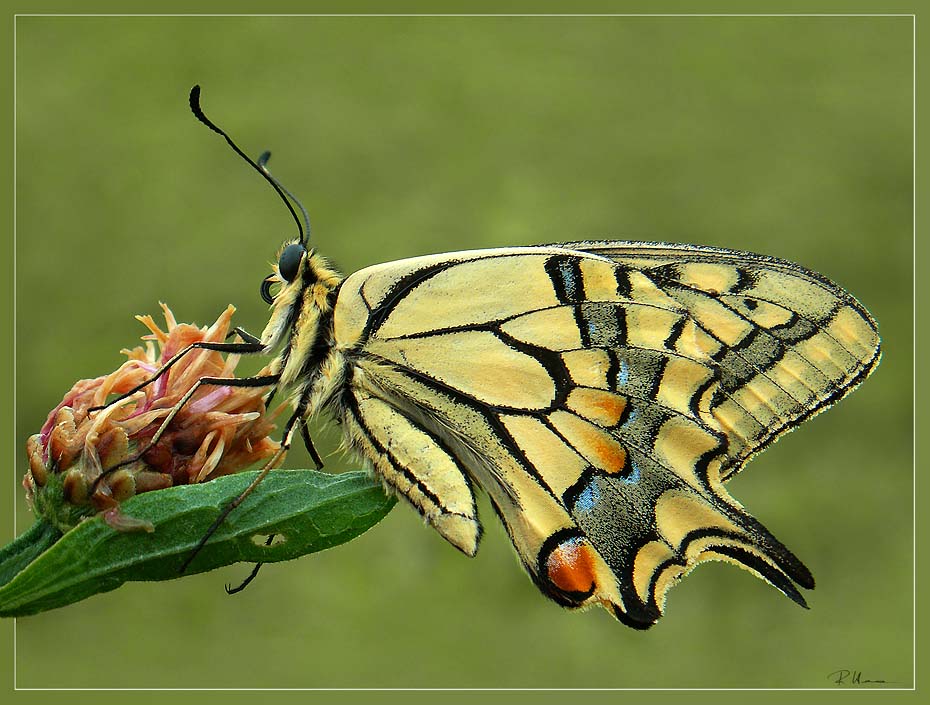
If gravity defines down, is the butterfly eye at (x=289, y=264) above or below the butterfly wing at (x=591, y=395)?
above

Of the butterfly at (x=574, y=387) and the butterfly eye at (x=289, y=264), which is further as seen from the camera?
the butterfly eye at (x=289, y=264)

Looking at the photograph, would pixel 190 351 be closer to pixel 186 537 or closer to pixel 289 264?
pixel 289 264

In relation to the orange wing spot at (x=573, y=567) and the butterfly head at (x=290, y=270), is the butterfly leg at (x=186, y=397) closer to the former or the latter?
the butterfly head at (x=290, y=270)

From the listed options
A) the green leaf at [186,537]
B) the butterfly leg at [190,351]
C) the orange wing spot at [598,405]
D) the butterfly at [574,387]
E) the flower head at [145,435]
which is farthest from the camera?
the orange wing spot at [598,405]

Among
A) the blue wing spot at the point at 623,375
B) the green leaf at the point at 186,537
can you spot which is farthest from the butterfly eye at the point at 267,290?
the blue wing spot at the point at 623,375

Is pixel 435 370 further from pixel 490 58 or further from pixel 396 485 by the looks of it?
pixel 490 58

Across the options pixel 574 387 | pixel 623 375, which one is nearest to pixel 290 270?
pixel 574 387

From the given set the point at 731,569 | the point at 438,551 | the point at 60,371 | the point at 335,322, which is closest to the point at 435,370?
the point at 335,322
